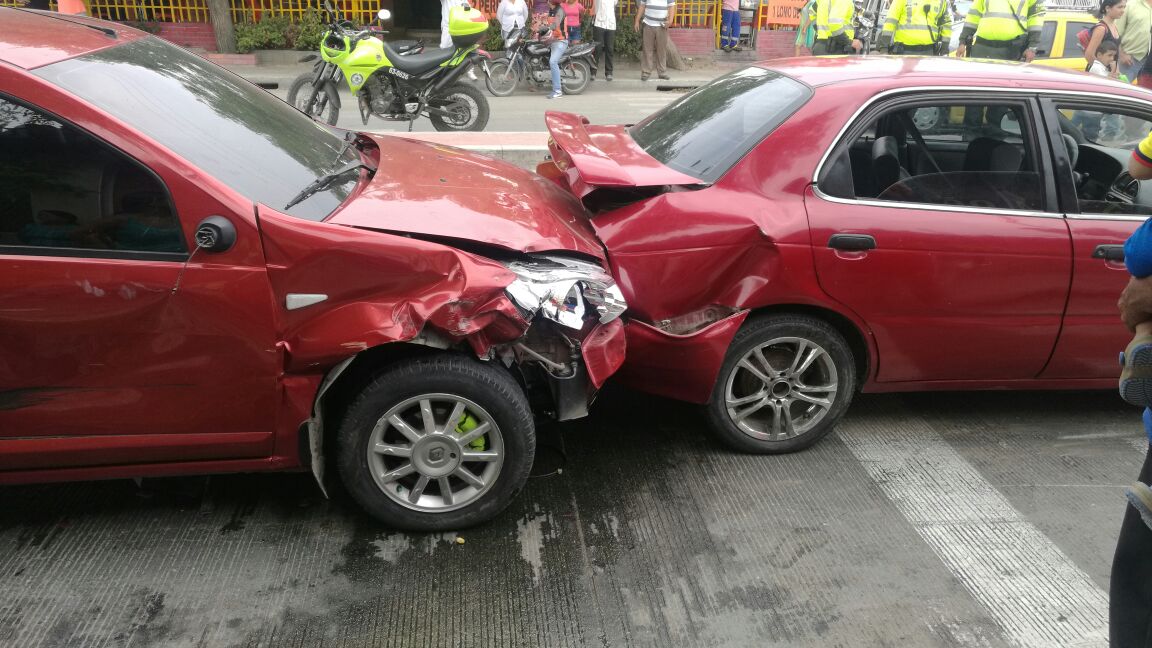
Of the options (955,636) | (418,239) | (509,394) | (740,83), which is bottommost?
(955,636)

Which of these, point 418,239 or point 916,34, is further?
point 916,34

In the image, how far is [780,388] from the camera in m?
3.73

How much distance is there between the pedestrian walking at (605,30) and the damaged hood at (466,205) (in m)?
12.2

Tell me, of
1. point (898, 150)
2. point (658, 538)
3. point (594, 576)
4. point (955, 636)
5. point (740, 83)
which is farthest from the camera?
point (740, 83)

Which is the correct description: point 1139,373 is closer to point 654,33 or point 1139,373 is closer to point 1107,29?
point 1107,29

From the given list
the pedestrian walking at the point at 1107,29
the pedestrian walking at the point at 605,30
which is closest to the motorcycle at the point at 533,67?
the pedestrian walking at the point at 605,30

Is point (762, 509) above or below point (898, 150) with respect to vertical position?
below

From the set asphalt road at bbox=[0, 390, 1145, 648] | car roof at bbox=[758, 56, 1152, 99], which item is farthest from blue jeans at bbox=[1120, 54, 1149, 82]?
asphalt road at bbox=[0, 390, 1145, 648]

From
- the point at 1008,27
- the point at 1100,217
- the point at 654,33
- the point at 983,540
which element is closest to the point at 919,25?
the point at 1008,27

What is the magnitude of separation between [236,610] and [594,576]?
1191mm

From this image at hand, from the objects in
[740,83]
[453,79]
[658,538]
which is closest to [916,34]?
[453,79]

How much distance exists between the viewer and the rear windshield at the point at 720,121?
365cm

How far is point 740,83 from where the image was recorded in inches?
167

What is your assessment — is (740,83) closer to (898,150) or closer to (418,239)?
(898,150)
